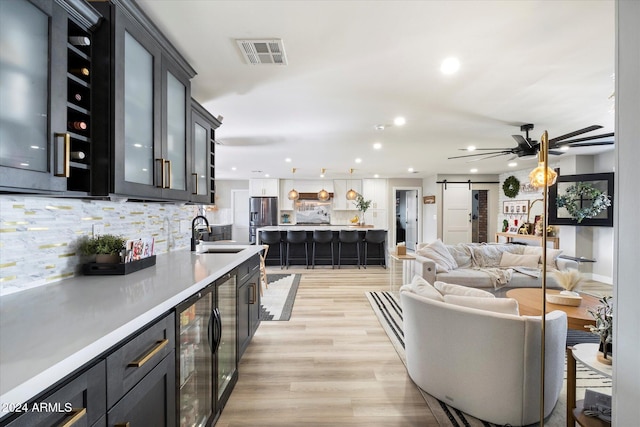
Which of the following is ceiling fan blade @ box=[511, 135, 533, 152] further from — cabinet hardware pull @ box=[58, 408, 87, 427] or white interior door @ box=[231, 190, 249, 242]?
white interior door @ box=[231, 190, 249, 242]

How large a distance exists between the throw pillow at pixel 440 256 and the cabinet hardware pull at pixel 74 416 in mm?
4167

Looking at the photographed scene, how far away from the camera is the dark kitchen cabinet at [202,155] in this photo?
2.51 meters

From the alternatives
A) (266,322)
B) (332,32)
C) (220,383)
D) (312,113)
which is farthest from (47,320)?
(312,113)

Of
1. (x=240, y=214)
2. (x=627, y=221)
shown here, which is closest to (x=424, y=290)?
(x=627, y=221)

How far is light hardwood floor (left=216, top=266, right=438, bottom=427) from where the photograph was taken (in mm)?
1932

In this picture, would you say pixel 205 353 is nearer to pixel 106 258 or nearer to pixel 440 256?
pixel 106 258

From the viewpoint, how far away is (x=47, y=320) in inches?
38.1

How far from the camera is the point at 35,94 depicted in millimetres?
1078

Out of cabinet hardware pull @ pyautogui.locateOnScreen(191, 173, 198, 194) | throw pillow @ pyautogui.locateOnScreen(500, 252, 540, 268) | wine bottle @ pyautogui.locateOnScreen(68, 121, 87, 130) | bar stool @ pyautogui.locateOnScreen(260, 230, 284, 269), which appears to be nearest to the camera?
wine bottle @ pyautogui.locateOnScreen(68, 121, 87, 130)

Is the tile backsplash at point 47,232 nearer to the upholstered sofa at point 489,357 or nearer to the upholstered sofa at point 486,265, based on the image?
the upholstered sofa at point 489,357

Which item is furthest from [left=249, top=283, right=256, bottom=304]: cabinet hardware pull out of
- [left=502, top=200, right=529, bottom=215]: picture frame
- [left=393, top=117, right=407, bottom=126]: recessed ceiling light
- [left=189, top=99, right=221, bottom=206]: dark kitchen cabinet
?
[left=502, top=200, right=529, bottom=215]: picture frame

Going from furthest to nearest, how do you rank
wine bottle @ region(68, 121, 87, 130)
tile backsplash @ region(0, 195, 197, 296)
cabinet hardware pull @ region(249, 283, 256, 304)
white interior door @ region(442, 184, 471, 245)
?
white interior door @ region(442, 184, 471, 245)
cabinet hardware pull @ region(249, 283, 256, 304)
wine bottle @ region(68, 121, 87, 130)
tile backsplash @ region(0, 195, 197, 296)

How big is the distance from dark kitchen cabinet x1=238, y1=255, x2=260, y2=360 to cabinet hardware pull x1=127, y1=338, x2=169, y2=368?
1.17m

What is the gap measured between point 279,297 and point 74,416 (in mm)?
3918
